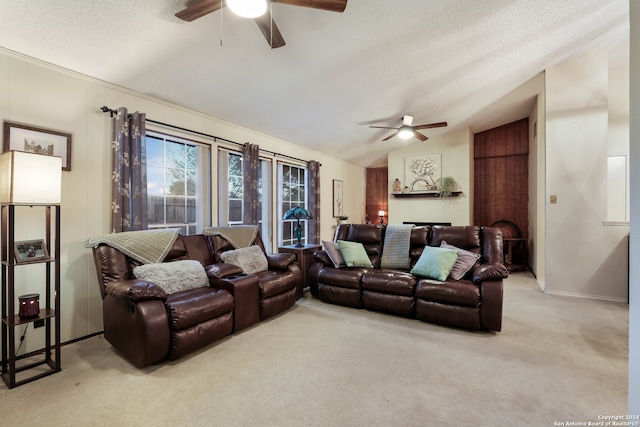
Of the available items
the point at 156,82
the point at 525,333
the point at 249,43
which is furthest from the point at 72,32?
the point at 525,333

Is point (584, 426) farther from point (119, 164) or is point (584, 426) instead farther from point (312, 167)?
point (312, 167)

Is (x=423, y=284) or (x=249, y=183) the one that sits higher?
(x=249, y=183)

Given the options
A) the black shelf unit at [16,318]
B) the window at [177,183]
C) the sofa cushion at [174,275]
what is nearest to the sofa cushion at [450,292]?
the sofa cushion at [174,275]

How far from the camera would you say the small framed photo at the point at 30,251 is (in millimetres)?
2192

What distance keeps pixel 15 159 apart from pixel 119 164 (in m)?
0.95

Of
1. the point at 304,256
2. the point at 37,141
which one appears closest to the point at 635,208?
the point at 304,256

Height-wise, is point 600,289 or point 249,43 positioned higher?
point 249,43

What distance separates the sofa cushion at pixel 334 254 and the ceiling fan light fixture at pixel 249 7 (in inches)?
112

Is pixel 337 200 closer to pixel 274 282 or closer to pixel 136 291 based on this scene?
pixel 274 282

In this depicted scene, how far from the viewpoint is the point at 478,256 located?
3398 mm

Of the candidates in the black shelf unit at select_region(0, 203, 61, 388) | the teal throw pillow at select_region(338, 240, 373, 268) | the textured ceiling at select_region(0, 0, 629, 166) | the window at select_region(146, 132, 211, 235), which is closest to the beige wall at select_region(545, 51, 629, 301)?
the textured ceiling at select_region(0, 0, 629, 166)

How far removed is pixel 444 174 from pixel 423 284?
4312mm

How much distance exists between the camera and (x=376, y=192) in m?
8.47

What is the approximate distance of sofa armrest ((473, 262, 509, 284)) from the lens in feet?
9.71
